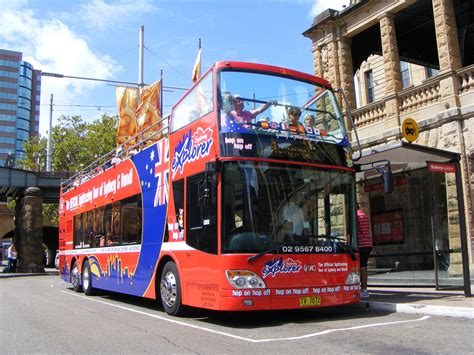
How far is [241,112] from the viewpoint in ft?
26.2

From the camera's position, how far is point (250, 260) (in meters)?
7.31

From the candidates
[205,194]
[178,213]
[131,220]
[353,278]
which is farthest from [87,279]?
[353,278]

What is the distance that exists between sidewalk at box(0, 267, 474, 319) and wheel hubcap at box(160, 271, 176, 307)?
3710 mm

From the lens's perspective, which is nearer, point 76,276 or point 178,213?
point 178,213

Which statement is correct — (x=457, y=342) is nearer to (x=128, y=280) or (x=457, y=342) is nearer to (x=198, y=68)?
(x=128, y=280)

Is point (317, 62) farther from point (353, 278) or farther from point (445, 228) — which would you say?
point (353, 278)

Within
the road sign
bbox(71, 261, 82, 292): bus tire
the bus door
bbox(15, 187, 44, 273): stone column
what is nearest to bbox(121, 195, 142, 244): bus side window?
the bus door

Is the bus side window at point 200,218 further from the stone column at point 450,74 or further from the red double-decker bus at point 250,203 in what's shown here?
the stone column at point 450,74

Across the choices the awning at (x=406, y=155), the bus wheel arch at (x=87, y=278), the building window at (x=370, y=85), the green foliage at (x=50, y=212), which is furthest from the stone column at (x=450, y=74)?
the green foliage at (x=50, y=212)

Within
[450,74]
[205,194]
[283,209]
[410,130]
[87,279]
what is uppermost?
[450,74]

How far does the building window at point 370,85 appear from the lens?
25391 millimetres

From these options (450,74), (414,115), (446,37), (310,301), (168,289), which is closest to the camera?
(310,301)

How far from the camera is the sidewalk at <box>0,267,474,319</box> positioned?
791 centimetres

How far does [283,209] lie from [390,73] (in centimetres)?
1026
